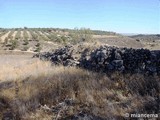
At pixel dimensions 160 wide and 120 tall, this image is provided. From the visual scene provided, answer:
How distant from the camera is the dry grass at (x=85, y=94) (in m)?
6.38

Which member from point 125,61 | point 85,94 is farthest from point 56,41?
point 85,94

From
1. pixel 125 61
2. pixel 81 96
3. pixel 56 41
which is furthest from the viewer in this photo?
pixel 56 41

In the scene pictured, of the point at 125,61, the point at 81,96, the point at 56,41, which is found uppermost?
the point at 125,61

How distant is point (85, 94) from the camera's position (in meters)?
7.54

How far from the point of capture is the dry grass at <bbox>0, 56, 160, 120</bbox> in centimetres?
638

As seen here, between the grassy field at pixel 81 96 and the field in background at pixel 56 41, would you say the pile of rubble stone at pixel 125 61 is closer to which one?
the grassy field at pixel 81 96

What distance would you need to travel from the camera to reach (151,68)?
8484 mm

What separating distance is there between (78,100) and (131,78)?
1708 millimetres

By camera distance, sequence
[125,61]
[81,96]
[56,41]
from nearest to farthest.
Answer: [81,96]
[125,61]
[56,41]

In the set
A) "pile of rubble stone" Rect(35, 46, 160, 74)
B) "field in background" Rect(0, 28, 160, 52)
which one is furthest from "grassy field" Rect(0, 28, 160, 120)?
"field in background" Rect(0, 28, 160, 52)

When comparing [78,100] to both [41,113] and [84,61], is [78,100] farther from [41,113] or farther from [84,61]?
[84,61]

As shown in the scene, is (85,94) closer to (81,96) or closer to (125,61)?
(81,96)

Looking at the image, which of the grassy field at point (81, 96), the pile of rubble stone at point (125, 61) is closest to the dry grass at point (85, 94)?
the grassy field at point (81, 96)

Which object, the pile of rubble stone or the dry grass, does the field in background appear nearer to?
the pile of rubble stone
